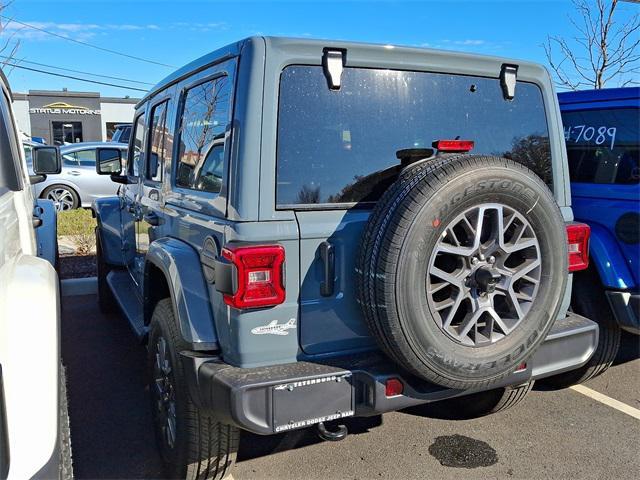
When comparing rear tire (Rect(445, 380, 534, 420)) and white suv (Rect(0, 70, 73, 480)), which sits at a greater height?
white suv (Rect(0, 70, 73, 480))

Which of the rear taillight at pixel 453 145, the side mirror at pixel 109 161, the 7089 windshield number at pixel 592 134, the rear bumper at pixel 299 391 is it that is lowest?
the rear bumper at pixel 299 391

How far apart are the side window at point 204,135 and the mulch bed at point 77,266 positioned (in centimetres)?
448

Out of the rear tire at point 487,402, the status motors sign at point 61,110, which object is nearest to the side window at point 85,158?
the rear tire at point 487,402

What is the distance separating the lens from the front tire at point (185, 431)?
2588mm

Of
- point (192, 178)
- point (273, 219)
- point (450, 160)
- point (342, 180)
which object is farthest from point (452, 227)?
point (192, 178)

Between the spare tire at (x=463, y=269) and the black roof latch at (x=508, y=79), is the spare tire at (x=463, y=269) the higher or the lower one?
the lower one

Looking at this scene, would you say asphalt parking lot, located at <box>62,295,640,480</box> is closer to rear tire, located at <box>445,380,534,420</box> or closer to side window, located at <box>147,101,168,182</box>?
rear tire, located at <box>445,380,534,420</box>

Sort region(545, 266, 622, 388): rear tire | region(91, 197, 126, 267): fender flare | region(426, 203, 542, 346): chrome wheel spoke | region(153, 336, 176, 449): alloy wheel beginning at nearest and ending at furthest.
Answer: region(426, 203, 542, 346): chrome wheel spoke
region(153, 336, 176, 449): alloy wheel
region(545, 266, 622, 388): rear tire
region(91, 197, 126, 267): fender flare

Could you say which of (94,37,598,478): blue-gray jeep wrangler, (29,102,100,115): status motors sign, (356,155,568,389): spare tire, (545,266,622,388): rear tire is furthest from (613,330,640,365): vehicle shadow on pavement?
(29,102,100,115): status motors sign

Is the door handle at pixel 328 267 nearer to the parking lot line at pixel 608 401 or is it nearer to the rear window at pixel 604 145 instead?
the parking lot line at pixel 608 401

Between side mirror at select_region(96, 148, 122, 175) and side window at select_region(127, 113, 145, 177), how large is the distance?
0.53 m

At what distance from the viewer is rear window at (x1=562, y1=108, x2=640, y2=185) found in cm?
402

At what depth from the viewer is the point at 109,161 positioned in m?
5.27

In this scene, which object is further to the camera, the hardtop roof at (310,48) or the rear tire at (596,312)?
the rear tire at (596,312)
